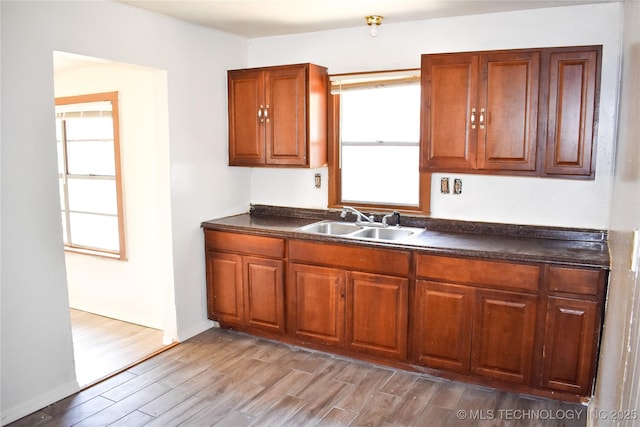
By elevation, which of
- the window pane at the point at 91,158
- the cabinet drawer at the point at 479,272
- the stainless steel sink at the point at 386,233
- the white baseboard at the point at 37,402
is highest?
the window pane at the point at 91,158

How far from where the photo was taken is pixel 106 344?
3740mm

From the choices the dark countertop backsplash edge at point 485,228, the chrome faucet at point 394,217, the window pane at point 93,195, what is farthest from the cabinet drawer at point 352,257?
the window pane at point 93,195

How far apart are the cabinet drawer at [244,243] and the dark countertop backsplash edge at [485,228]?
611 mm

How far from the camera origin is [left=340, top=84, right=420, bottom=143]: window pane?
367 centimetres

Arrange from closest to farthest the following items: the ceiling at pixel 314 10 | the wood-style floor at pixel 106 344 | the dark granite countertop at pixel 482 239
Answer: the dark granite countertop at pixel 482 239 → the ceiling at pixel 314 10 → the wood-style floor at pixel 106 344

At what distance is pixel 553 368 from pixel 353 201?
1.86 meters

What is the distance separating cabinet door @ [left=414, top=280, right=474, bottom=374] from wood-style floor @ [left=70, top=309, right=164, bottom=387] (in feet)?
6.26

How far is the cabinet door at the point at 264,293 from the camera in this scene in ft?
11.8

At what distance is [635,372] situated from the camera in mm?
1091

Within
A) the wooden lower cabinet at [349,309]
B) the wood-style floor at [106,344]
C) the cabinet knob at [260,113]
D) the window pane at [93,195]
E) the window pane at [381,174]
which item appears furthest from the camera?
the window pane at [93,195]

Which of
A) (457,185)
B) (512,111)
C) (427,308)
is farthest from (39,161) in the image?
(512,111)

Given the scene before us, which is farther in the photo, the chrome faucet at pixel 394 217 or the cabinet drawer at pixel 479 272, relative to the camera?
the chrome faucet at pixel 394 217

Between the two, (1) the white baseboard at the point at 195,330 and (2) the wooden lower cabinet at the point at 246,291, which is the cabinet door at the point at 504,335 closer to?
(2) the wooden lower cabinet at the point at 246,291

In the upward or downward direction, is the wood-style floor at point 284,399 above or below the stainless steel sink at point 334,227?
below
